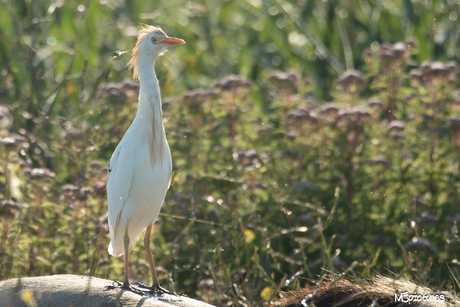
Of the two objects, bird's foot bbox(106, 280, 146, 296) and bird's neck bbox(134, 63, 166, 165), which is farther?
bird's neck bbox(134, 63, 166, 165)

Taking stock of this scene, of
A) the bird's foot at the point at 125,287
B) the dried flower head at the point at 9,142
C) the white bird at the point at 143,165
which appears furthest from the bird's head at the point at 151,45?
the bird's foot at the point at 125,287

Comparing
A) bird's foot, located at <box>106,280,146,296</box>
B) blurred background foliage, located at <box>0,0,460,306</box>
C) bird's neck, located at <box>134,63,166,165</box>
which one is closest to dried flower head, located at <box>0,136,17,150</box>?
blurred background foliage, located at <box>0,0,460,306</box>

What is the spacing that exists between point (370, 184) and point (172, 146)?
6.04ft

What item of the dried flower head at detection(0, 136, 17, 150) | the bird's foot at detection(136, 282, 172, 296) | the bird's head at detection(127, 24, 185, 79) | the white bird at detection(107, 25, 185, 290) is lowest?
the bird's foot at detection(136, 282, 172, 296)

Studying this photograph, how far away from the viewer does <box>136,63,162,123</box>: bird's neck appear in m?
3.10

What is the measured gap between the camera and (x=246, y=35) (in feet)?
28.9

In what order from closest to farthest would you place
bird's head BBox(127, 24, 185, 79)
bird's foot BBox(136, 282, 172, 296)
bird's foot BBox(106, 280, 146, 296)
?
bird's foot BBox(106, 280, 146, 296) → bird's foot BBox(136, 282, 172, 296) → bird's head BBox(127, 24, 185, 79)

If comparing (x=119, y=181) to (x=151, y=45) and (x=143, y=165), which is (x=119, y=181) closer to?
(x=143, y=165)

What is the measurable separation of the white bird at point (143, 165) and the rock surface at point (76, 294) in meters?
0.33

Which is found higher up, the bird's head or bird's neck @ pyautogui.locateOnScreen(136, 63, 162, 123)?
the bird's head

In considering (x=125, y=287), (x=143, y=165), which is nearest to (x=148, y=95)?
(x=143, y=165)

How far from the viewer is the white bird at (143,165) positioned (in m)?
3.04

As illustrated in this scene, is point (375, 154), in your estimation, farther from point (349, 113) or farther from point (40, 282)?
point (40, 282)

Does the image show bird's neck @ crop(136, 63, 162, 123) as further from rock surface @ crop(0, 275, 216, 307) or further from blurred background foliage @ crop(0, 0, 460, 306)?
rock surface @ crop(0, 275, 216, 307)
